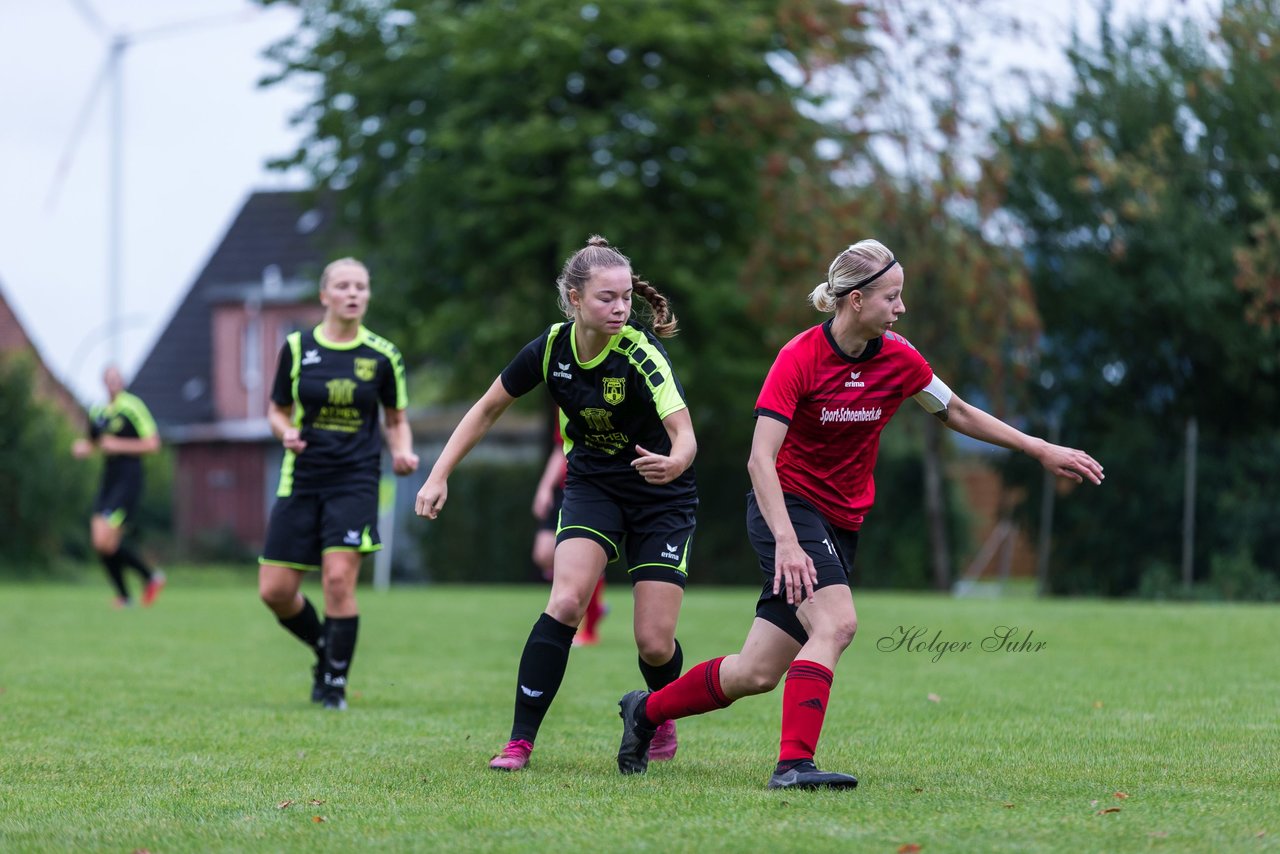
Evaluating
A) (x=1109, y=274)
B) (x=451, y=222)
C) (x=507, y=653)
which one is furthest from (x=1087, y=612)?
(x=451, y=222)

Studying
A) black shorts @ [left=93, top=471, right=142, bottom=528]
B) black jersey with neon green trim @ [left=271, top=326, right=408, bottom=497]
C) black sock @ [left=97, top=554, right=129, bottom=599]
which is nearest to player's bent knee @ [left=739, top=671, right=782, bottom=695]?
black jersey with neon green trim @ [left=271, top=326, right=408, bottom=497]

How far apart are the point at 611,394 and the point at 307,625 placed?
3288 millimetres

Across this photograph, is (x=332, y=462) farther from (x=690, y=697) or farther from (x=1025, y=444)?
(x=1025, y=444)

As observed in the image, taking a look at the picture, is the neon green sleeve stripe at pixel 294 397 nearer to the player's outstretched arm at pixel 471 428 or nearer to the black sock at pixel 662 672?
the player's outstretched arm at pixel 471 428

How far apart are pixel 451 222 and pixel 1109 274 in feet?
34.0

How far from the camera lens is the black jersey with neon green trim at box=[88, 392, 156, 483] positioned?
54.3ft

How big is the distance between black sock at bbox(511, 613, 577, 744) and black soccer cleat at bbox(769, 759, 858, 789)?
104 centimetres

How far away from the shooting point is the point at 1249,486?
20.8 m

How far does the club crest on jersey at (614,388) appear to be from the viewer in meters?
6.05

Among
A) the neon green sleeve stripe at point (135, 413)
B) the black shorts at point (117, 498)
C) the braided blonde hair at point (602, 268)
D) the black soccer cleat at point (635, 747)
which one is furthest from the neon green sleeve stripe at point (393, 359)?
the black shorts at point (117, 498)

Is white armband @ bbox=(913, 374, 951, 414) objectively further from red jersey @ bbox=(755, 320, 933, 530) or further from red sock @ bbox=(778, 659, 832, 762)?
red sock @ bbox=(778, 659, 832, 762)

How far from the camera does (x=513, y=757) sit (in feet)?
19.5

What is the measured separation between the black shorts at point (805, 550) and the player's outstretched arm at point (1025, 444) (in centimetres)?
61

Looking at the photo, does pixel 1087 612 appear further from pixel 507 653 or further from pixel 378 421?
pixel 378 421
